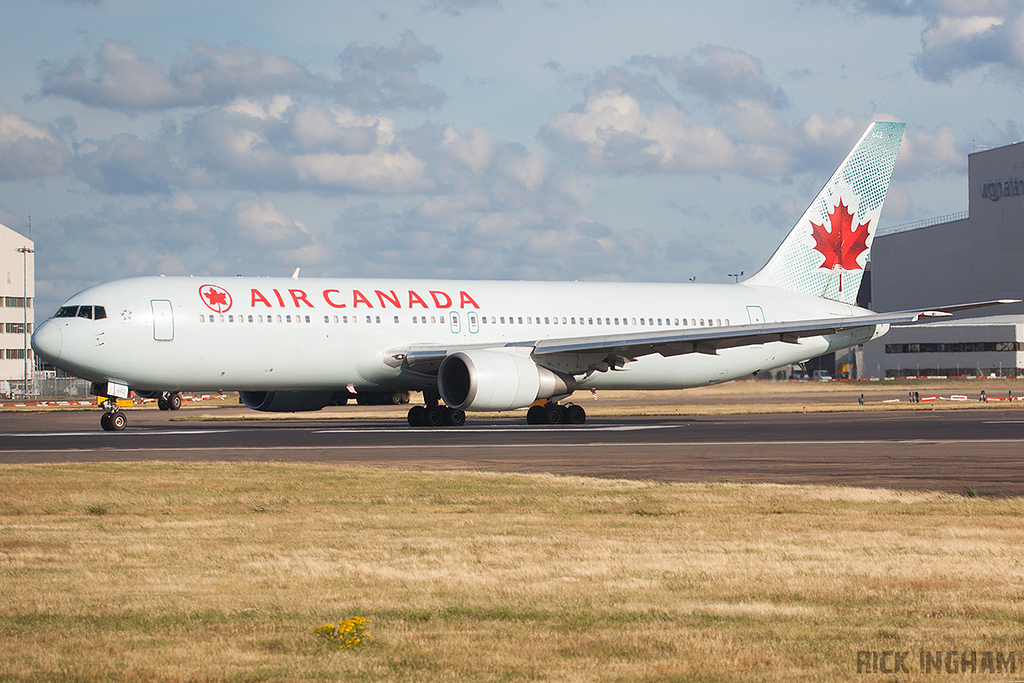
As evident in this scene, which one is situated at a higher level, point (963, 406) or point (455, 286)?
point (455, 286)

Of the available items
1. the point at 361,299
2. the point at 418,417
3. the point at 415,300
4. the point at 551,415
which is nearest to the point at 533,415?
the point at 551,415

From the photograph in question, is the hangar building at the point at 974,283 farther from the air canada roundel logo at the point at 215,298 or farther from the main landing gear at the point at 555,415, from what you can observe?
the air canada roundel logo at the point at 215,298

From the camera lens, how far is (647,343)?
29484 millimetres

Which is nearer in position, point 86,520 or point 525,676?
point 525,676

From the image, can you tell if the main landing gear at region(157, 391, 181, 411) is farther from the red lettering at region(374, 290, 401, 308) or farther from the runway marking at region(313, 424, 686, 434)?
the runway marking at region(313, 424, 686, 434)

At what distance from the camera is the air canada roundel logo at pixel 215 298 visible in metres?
28.0

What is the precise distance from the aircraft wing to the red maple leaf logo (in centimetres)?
677

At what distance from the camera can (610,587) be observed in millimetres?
7461

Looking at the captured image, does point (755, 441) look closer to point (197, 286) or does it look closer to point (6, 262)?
point (197, 286)

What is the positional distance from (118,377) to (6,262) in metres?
71.5

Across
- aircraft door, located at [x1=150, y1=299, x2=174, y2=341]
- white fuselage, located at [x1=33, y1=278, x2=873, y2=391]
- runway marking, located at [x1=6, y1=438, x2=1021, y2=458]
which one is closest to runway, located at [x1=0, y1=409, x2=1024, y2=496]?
runway marking, located at [x1=6, y1=438, x2=1021, y2=458]

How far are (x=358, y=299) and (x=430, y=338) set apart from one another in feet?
7.49

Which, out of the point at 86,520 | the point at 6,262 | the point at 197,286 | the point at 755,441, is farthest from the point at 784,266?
the point at 6,262

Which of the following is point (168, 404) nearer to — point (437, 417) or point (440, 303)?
point (440, 303)
